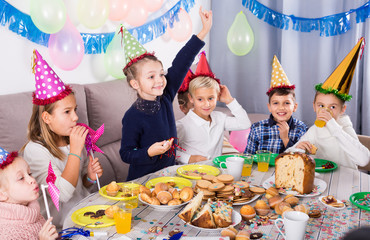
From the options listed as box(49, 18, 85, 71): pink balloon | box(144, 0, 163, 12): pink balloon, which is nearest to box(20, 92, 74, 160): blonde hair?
box(49, 18, 85, 71): pink balloon

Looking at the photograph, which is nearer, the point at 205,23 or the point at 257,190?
the point at 257,190

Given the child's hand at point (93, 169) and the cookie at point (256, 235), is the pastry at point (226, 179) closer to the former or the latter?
the cookie at point (256, 235)

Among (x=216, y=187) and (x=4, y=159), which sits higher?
(x=4, y=159)

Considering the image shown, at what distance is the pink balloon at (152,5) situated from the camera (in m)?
3.26

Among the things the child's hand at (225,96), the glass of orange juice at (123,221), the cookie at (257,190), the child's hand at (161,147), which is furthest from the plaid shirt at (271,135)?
the glass of orange juice at (123,221)

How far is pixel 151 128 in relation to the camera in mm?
2160

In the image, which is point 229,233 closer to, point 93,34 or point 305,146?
point 305,146

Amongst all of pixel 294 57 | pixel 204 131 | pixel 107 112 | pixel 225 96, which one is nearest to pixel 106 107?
pixel 107 112

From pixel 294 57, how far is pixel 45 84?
2818mm

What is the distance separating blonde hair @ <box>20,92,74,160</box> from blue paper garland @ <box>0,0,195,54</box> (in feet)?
2.59

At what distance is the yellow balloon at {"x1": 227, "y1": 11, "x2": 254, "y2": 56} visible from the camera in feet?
12.6

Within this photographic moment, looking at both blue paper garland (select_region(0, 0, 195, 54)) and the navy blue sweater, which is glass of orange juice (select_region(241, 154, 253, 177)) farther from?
blue paper garland (select_region(0, 0, 195, 54))

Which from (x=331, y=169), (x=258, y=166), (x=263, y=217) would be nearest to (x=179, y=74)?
(x=258, y=166)

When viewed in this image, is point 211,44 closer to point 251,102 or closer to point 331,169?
point 251,102
